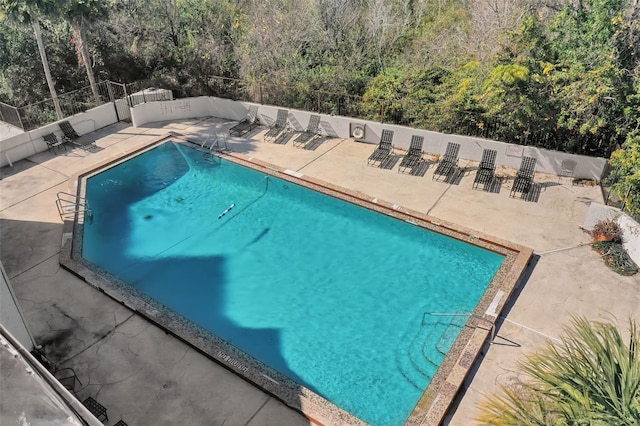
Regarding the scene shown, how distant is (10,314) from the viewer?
8.88 meters

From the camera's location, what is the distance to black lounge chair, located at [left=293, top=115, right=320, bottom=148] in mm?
18406

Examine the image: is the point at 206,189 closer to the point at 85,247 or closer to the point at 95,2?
the point at 85,247

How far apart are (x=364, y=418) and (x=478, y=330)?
3.08 metres

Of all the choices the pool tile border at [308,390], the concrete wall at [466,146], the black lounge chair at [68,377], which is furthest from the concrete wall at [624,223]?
the black lounge chair at [68,377]

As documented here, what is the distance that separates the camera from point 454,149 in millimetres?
16125

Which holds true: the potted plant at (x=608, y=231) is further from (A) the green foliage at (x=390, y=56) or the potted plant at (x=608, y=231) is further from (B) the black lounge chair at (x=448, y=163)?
(B) the black lounge chair at (x=448, y=163)

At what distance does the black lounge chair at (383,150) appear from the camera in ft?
54.9

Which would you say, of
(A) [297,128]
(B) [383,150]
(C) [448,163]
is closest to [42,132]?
(A) [297,128]

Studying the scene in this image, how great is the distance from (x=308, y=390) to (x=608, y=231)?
8.91 m

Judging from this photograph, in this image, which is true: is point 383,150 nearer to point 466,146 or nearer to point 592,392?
point 466,146

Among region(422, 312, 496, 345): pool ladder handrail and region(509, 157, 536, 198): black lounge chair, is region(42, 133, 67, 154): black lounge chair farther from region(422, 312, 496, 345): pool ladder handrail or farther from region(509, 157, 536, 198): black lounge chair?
region(509, 157, 536, 198): black lounge chair

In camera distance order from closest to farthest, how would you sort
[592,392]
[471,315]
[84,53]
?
[592,392]
[471,315]
[84,53]

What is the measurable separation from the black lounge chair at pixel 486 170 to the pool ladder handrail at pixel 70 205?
41.3ft

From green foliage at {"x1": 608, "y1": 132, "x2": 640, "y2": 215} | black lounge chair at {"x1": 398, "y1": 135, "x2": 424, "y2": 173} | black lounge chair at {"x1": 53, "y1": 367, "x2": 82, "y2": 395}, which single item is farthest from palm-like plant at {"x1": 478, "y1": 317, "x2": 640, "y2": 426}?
black lounge chair at {"x1": 398, "y1": 135, "x2": 424, "y2": 173}
